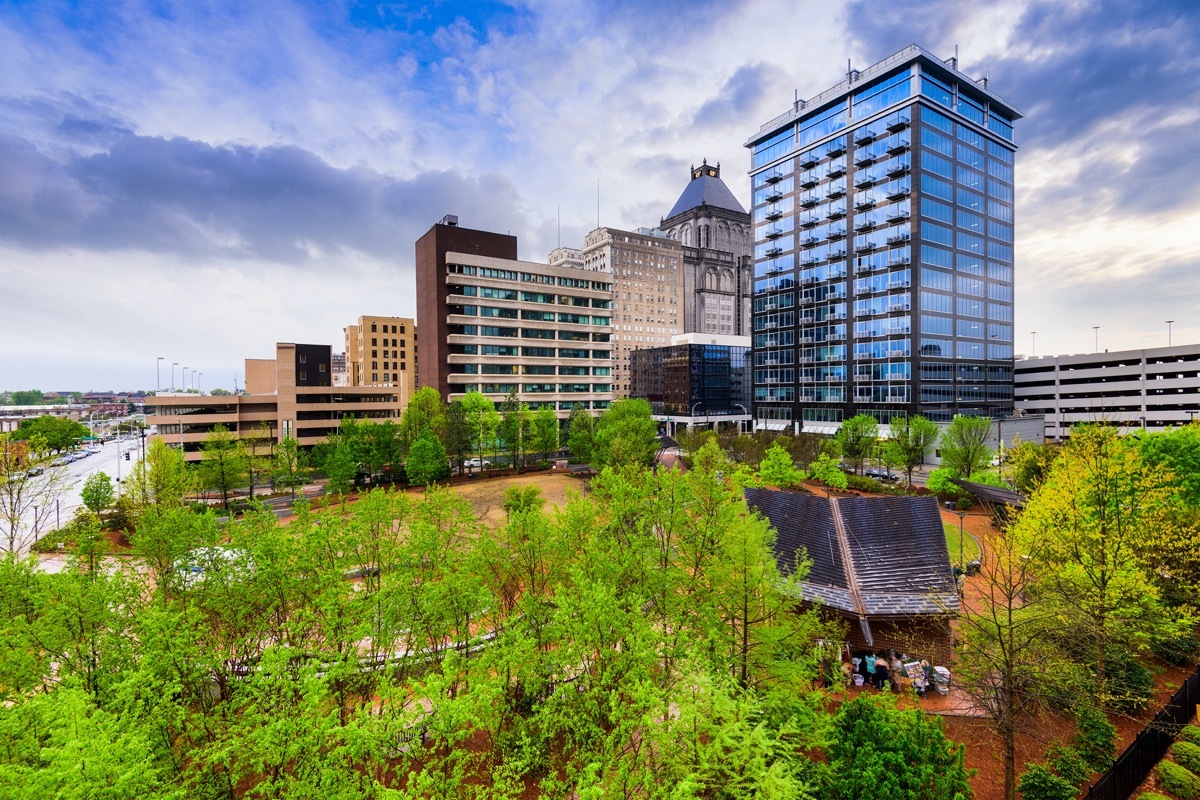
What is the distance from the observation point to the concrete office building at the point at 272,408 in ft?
232

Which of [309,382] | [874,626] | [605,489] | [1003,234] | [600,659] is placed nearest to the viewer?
[600,659]

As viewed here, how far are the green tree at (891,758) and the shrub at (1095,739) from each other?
236 inches

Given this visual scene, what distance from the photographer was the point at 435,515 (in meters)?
24.9

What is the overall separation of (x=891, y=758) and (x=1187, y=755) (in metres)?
12.2

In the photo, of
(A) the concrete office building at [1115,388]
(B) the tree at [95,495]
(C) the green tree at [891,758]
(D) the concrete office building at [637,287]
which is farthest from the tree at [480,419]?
(A) the concrete office building at [1115,388]

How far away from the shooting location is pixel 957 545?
39781mm

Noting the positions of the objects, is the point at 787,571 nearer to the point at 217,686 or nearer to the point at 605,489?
the point at 605,489

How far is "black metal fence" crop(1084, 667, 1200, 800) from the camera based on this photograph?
1478 centimetres

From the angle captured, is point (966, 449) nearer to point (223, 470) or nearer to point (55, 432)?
point (223, 470)

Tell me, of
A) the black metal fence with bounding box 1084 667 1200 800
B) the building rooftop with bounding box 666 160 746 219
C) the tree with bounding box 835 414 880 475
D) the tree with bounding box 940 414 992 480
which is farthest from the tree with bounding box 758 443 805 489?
the building rooftop with bounding box 666 160 746 219

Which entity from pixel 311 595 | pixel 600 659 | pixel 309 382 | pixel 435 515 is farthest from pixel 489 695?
pixel 309 382

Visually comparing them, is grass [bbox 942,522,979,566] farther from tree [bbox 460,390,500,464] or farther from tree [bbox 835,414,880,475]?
tree [bbox 460,390,500,464]

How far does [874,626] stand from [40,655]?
3180cm

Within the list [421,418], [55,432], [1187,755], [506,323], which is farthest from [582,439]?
[55,432]
